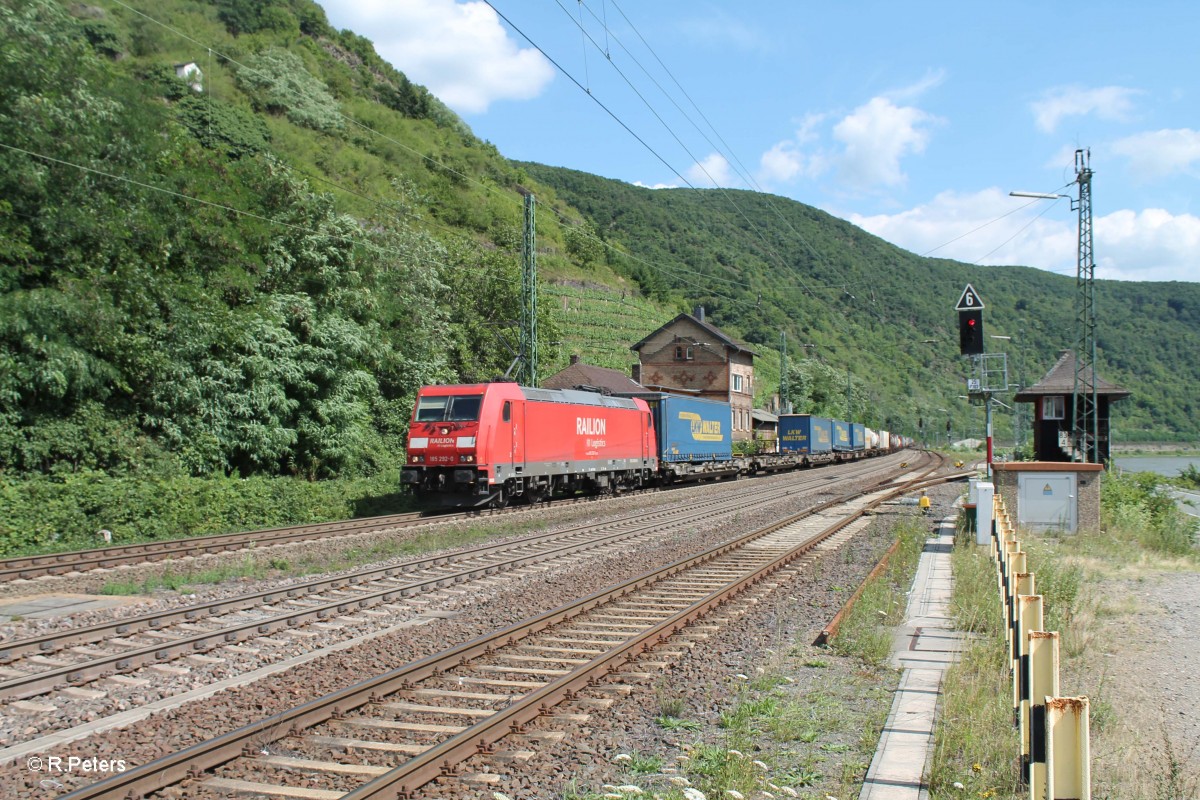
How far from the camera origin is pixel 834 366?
114625 millimetres

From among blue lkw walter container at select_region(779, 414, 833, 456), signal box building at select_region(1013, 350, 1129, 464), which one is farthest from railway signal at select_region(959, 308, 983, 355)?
blue lkw walter container at select_region(779, 414, 833, 456)

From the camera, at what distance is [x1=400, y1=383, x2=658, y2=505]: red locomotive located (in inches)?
821

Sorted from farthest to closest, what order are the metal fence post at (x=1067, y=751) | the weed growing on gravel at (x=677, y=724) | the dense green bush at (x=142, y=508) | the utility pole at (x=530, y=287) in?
the utility pole at (x=530, y=287) < the dense green bush at (x=142, y=508) < the weed growing on gravel at (x=677, y=724) < the metal fence post at (x=1067, y=751)

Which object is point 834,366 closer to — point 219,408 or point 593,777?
point 219,408

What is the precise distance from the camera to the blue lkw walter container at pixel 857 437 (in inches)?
2707

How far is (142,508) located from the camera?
1764cm

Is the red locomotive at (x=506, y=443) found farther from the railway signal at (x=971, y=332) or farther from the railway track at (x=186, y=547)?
the railway signal at (x=971, y=332)

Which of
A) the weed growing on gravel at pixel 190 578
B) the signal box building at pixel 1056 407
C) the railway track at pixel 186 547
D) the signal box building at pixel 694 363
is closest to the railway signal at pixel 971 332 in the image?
the railway track at pixel 186 547

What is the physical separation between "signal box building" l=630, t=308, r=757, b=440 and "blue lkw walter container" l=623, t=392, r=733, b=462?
2678 centimetres

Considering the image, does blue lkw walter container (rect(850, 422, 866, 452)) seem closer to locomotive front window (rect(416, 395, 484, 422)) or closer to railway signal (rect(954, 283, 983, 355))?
locomotive front window (rect(416, 395, 484, 422))

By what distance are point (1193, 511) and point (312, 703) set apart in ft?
108

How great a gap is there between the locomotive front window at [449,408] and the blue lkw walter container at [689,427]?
12.1m

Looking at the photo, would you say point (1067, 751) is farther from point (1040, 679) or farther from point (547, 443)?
point (547, 443)

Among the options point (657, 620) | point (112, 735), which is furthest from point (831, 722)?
point (112, 735)
